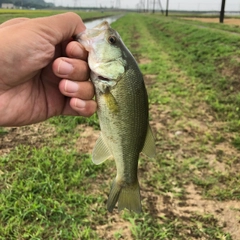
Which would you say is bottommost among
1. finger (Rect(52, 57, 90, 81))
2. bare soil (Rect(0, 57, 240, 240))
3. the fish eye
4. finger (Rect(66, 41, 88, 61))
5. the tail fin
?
bare soil (Rect(0, 57, 240, 240))

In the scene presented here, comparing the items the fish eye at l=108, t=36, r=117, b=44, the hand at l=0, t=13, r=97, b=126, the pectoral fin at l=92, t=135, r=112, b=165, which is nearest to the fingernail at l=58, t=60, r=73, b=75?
the hand at l=0, t=13, r=97, b=126

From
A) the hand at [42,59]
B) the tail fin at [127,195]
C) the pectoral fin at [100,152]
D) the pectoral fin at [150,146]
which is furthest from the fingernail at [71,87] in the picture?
the tail fin at [127,195]

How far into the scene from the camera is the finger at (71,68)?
2.05 meters

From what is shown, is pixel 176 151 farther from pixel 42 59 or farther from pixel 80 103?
pixel 42 59

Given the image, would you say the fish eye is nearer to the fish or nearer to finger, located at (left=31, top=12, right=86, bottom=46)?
the fish

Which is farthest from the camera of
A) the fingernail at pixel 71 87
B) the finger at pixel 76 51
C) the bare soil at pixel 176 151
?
the bare soil at pixel 176 151

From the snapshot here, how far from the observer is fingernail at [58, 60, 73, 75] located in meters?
2.05

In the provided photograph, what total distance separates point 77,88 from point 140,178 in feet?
8.69

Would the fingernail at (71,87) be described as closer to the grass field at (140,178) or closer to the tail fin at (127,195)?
the tail fin at (127,195)

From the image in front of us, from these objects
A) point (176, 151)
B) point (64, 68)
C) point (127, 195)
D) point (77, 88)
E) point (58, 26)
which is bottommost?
point (176, 151)

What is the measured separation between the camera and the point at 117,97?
192cm

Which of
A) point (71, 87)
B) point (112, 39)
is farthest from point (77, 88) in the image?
point (112, 39)

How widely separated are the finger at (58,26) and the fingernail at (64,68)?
0.16 m

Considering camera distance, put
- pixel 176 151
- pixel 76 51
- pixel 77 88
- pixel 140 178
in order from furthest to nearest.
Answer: pixel 176 151 → pixel 140 178 → pixel 77 88 → pixel 76 51
